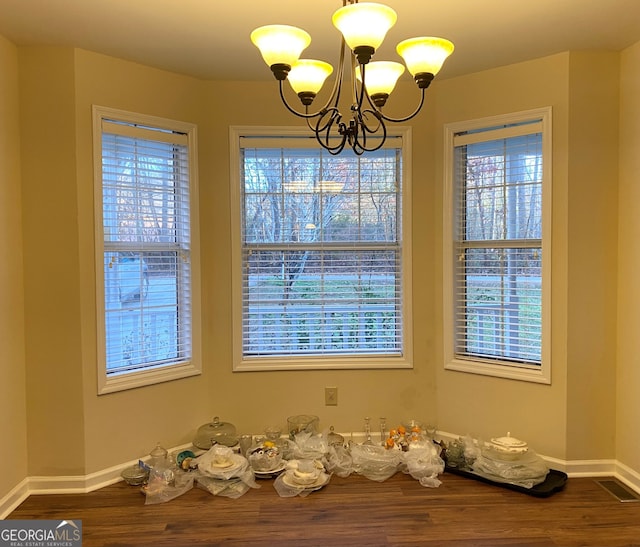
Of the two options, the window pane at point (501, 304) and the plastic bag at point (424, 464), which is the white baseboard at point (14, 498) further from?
the window pane at point (501, 304)

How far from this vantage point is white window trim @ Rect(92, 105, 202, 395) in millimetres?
2695

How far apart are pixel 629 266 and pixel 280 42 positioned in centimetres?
231

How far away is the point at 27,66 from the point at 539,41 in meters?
2.79

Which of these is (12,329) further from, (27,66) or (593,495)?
(593,495)

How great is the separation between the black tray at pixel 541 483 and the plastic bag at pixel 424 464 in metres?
0.12

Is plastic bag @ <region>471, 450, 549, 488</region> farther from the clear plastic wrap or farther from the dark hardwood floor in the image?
the clear plastic wrap

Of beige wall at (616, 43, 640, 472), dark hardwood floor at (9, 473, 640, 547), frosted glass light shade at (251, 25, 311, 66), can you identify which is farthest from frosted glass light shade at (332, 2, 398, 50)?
dark hardwood floor at (9, 473, 640, 547)

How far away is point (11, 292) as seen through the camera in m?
2.54

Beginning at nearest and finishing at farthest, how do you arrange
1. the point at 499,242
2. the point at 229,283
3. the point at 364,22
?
1. the point at 364,22
2. the point at 499,242
3. the point at 229,283

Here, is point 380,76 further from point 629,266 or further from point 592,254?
point 629,266

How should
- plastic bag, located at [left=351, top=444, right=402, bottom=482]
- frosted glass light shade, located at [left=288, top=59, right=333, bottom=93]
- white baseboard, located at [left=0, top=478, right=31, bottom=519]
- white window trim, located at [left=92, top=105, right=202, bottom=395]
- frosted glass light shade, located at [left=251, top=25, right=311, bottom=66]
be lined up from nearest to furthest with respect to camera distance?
frosted glass light shade, located at [left=251, top=25, right=311, bottom=66] → frosted glass light shade, located at [left=288, top=59, right=333, bottom=93] → white baseboard, located at [left=0, top=478, right=31, bottom=519] → white window trim, located at [left=92, top=105, right=202, bottom=395] → plastic bag, located at [left=351, top=444, right=402, bottom=482]

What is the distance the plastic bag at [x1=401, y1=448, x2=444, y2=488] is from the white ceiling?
235 centimetres

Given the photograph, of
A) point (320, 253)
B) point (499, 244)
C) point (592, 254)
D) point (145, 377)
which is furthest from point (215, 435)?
point (592, 254)

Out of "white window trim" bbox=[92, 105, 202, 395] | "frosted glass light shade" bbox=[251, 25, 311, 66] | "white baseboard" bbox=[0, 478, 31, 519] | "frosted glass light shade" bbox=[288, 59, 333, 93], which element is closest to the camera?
"frosted glass light shade" bbox=[251, 25, 311, 66]
